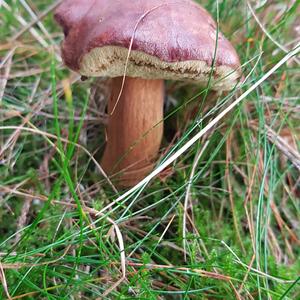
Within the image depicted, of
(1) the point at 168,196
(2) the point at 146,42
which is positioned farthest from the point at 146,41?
(1) the point at 168,196

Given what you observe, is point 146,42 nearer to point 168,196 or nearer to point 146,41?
point 146,41

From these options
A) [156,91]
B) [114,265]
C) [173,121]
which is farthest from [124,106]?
[114,265]

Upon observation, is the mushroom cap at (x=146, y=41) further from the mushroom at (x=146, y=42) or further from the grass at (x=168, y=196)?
the grass at (x=168, y=196)

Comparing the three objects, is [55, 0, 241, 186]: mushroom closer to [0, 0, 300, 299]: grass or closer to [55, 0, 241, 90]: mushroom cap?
[55, 0, 241, 90]: mushroom cap

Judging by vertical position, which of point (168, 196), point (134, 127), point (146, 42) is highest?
point (146, 42)

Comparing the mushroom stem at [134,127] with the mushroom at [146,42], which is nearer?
the mushroom at [146,42]

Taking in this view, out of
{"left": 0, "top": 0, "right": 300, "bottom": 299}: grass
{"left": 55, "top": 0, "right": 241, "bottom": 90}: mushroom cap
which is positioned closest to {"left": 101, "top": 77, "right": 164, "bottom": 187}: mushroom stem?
{"left": 0, "top": 0, "right": 300, "bottom": 299}: grass

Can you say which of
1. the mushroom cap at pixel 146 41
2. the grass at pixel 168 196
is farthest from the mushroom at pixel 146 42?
the grass at pixel 168 196

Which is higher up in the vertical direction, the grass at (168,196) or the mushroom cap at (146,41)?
the mushroom cap at (146,41)
